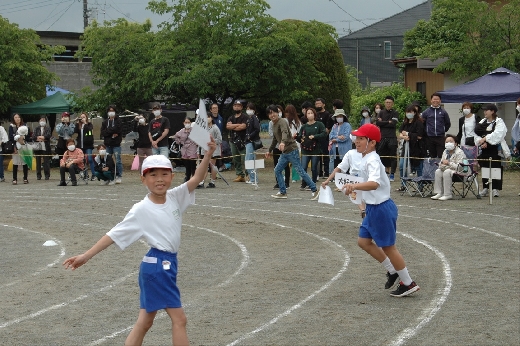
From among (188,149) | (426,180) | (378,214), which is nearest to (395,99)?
(188,149)

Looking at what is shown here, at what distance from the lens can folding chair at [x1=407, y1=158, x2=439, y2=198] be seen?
59.6 feet

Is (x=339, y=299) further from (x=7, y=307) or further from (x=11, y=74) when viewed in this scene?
(x=11, y=74)

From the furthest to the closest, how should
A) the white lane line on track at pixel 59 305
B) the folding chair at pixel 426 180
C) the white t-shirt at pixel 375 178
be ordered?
the folding chair at pixel 426 180
the white t-shirt at pixel 375 178
the white lane line on track at pixel 59 305

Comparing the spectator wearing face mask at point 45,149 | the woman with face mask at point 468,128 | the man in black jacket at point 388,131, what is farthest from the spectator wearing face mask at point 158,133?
the woman with face mask at point 468,128

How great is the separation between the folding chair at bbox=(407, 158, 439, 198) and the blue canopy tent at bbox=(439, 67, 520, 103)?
565 centimetres

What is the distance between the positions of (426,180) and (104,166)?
8.40m

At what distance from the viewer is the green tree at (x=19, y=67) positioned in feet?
97.8

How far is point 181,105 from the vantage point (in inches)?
1171

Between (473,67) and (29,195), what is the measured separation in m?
14.0

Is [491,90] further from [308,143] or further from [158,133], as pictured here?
[158,133]

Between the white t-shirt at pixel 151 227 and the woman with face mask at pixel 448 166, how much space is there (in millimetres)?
11994

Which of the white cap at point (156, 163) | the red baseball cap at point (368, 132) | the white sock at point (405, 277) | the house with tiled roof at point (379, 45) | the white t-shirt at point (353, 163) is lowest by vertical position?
the white sock at point (405, 277)

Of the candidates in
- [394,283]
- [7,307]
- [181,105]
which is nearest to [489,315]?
[394,283]

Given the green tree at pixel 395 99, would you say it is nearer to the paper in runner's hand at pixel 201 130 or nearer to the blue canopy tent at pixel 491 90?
the blue canopy tent at pixel 491 90
